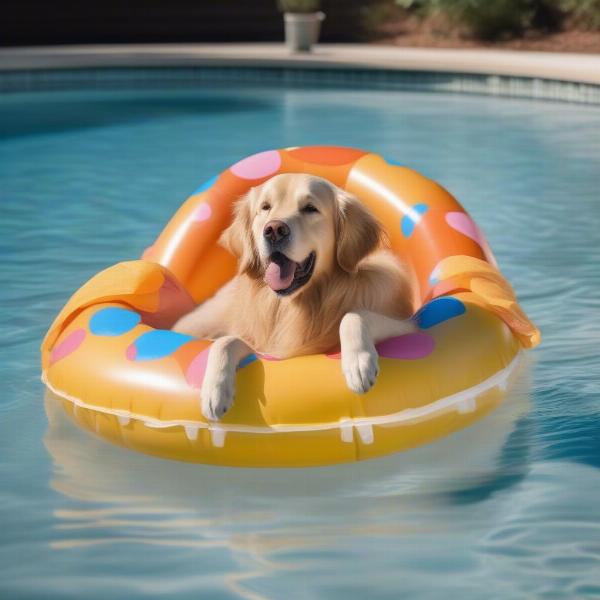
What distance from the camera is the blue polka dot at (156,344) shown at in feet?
14.4

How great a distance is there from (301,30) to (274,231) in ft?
51.3

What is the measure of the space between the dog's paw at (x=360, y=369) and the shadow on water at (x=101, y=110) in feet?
31.9

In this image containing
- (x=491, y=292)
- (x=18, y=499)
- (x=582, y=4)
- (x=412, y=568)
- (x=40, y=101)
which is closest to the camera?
(x=412, y=568)

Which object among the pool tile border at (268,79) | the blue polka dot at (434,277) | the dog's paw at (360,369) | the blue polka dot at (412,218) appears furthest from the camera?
the pool tile border at (268,79)

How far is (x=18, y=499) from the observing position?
4.29m

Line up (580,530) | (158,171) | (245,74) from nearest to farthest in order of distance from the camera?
(580,530)
(158,171)
(245,74)

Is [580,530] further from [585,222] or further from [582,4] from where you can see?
[582,4]

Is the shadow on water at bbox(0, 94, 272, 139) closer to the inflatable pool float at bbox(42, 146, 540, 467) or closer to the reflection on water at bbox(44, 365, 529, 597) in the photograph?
the inflatable pool float at bbox(42, 146, 540, 467)

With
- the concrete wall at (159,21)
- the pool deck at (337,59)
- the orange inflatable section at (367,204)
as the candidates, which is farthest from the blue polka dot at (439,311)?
the concrete wall at (159,21)

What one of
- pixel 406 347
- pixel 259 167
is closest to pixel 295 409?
pixel 406 347

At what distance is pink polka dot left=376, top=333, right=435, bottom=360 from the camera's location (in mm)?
4277

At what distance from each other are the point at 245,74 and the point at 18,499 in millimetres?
13997

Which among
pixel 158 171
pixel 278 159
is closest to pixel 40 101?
pixel 158 171

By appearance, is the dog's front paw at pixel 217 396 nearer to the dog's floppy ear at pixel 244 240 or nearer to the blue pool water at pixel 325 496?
the blue pool water at pixel 325 496
